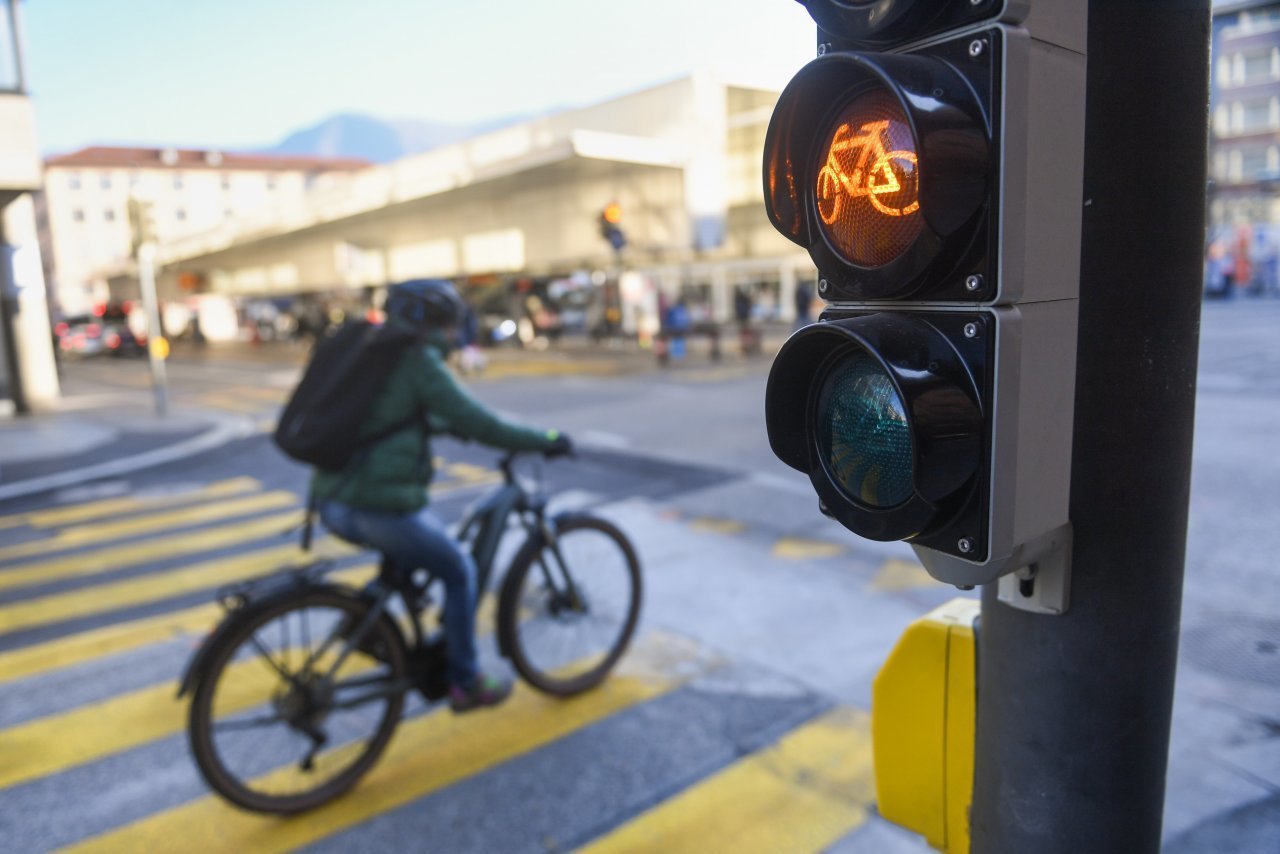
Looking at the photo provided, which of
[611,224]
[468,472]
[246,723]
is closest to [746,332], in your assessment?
[611,224]

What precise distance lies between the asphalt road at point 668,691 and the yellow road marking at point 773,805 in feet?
0.04

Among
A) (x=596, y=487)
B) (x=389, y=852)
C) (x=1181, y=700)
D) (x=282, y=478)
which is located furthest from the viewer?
(x=282, y=478)

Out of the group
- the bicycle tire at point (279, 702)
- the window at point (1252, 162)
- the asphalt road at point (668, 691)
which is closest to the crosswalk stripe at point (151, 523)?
the asphalt road at point (668, 691)

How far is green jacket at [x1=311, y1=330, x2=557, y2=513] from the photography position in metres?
3.59

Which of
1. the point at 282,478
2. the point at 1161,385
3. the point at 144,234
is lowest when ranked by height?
the point at 282,478

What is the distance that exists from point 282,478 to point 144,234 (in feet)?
22.0

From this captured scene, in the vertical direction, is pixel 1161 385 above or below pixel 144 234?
below

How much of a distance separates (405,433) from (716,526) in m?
3.96

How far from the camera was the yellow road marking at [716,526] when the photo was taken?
709cm

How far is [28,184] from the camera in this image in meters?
13.9

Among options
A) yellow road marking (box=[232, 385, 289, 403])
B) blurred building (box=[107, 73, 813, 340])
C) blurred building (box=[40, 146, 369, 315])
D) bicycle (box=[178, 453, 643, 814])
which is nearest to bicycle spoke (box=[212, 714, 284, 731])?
bicycle (box=[178, 453, 643, 814])

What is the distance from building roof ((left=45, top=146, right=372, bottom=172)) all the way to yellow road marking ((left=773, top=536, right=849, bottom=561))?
293 ft

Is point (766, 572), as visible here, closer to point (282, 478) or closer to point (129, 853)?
point (129, 853)

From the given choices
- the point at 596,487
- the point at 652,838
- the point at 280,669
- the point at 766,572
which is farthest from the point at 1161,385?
the point at 596,487
